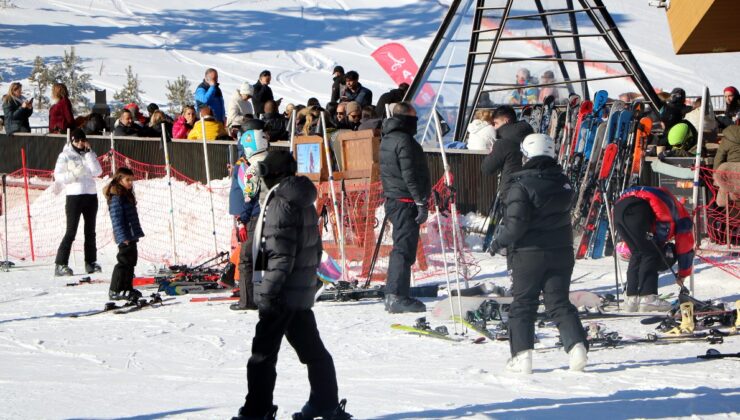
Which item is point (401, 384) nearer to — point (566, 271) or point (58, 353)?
point (566, 271)

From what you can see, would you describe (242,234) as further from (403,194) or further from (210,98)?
(210,98)

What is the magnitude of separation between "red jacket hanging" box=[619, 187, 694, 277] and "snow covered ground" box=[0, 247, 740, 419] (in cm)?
87

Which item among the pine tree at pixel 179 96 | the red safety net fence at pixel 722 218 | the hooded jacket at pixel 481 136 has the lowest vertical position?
the red safety net fence at pixel 722 218

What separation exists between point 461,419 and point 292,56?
46.6 m

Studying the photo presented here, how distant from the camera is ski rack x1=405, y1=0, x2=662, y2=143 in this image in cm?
1834

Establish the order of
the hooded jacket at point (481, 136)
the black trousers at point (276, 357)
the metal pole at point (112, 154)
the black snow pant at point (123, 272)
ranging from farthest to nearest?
the metal pole at point (112, 154) < the hooded jacket at point (481, 136) < the black snow pant at point (123, 272) < the black trousers at point (276, 357)

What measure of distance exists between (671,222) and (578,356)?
A: 300 centimetres

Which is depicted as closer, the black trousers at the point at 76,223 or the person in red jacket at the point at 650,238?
the person in red jacket at the point at 650,238

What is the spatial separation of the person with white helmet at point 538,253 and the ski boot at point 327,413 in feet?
6.13

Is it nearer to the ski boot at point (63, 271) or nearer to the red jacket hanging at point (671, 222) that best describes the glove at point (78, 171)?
the ski boot at point (63, 271)

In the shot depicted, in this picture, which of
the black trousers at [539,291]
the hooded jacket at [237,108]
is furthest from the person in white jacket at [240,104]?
the black trousers at [539,291]

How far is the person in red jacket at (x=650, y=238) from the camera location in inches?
435

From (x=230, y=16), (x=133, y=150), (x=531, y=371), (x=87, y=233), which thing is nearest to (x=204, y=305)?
(x=87, y=233)

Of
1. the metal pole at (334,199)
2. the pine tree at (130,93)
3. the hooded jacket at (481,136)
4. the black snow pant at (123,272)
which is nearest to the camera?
the black snow pant at (123,272)
